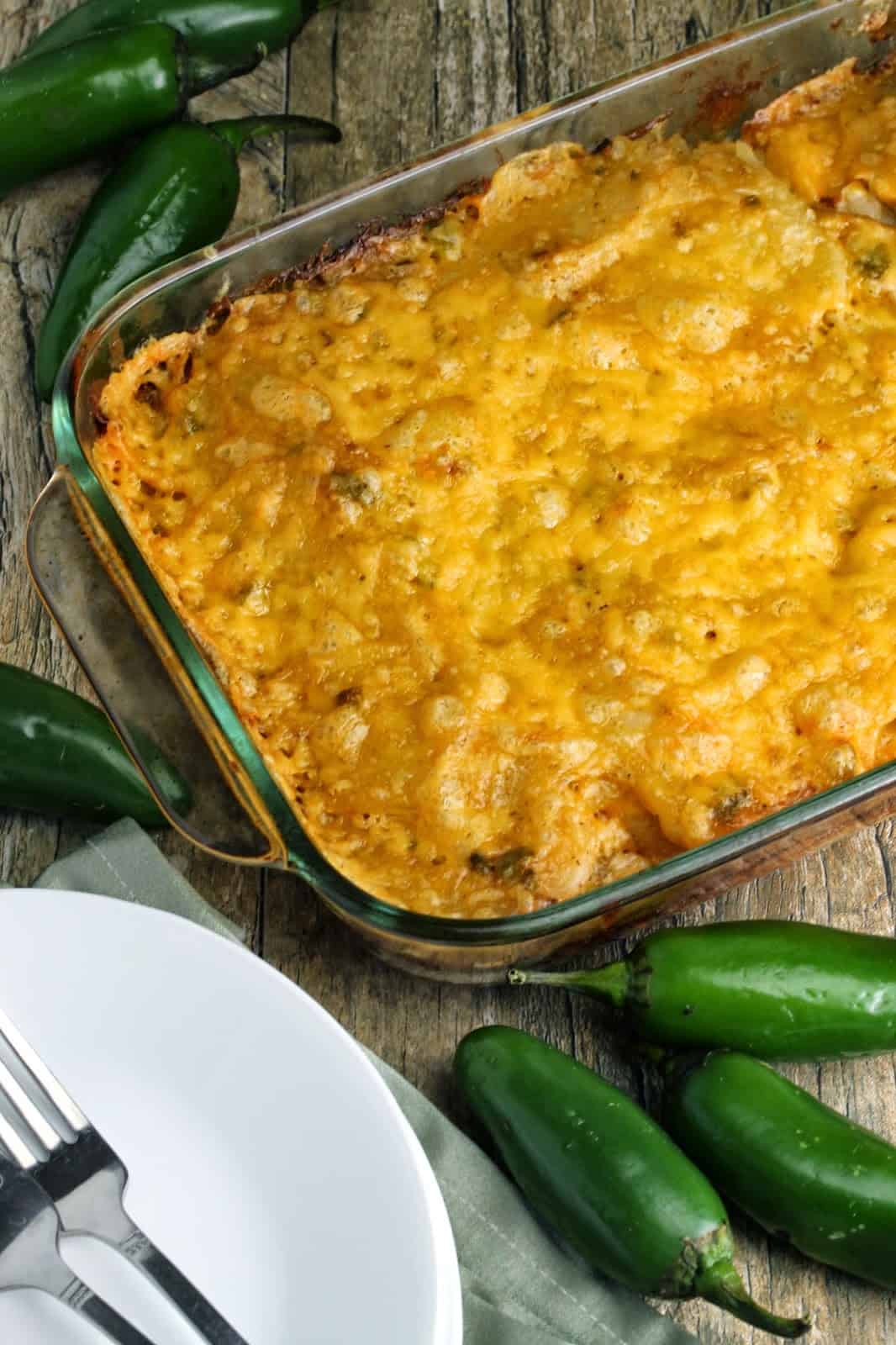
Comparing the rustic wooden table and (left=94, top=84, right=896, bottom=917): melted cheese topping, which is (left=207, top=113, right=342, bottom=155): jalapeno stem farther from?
(left=94, top=84, right=896, bottom=917): melted cheese topping

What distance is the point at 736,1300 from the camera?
70.7 inches

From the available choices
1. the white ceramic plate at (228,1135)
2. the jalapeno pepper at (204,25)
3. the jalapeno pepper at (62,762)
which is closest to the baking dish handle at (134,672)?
the white ceramic plate at (228,1135)

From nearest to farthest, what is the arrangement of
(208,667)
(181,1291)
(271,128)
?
(181,1291) → (208,667) → (271,128)

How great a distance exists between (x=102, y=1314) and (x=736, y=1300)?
0.71 metres

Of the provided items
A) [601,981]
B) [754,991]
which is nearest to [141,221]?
[601,981]

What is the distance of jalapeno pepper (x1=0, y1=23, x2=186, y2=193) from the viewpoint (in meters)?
2.60

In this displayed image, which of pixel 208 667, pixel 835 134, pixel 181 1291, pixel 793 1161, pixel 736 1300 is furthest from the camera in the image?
pixel 835 134

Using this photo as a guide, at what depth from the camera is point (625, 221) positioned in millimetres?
2264

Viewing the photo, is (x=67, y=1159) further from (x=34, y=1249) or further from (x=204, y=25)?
(x=204, y=25)

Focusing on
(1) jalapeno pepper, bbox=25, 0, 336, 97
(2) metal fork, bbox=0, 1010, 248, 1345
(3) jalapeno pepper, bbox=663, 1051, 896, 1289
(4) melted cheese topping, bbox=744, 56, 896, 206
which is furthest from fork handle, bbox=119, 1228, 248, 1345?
(1) jalapeno pepper, bbox=25, 0, 336, 97

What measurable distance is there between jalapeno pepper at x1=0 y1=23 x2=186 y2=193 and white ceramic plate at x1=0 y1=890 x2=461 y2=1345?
1.39 m

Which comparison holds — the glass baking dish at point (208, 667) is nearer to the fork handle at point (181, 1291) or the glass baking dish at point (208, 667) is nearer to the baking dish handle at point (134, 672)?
the baking dish handle at point (134, 672)

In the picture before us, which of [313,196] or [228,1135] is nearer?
[228,1135]

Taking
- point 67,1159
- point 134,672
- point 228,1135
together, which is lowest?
point 228,1135
